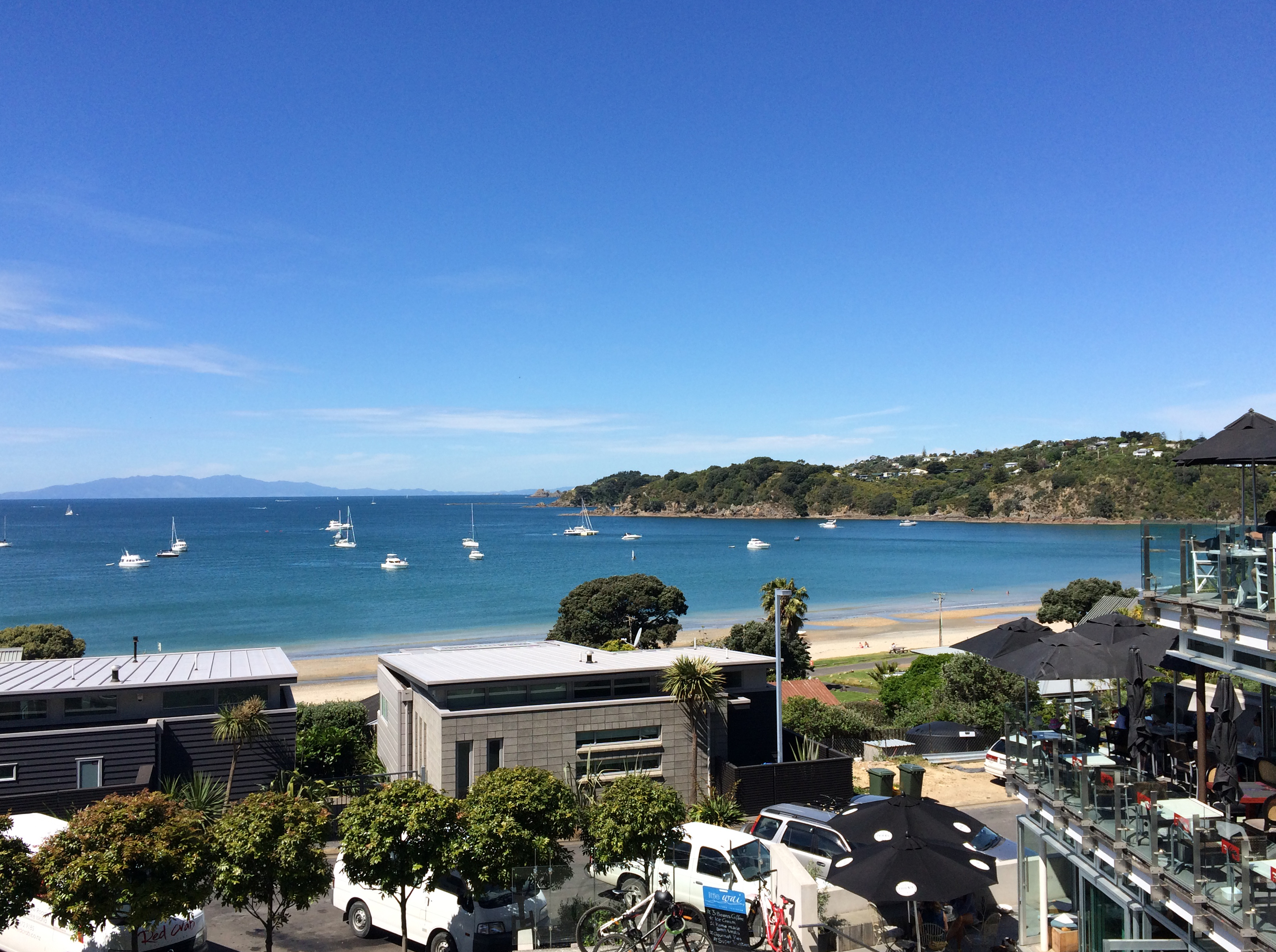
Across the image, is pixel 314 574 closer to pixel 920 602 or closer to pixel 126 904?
pixel 920 602

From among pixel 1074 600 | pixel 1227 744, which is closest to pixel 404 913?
pixel 1227 744

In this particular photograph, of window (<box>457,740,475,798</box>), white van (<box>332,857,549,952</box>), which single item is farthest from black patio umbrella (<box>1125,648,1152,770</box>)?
window (<box>457,740,475,798</box>)

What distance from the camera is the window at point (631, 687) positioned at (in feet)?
68.1

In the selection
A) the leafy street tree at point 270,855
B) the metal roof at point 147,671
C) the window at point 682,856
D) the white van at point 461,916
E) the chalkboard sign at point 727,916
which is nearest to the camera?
the leafy street tree at point 270,855

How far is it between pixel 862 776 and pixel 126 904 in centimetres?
1701

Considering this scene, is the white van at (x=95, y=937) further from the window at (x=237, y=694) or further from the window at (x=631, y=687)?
the window at (x=631, y=687)

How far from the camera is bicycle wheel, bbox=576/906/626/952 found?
38.6 ft

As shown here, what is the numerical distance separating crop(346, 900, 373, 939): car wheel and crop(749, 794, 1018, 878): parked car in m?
6.11

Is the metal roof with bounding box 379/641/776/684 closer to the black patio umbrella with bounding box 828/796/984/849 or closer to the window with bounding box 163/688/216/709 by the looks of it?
the window with bounding box 163/688/216/709

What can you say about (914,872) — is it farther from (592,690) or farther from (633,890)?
(592,690)

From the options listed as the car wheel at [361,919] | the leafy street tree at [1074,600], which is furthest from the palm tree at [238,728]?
the leafy street tree at [1074,600]

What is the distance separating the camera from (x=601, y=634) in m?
51.9

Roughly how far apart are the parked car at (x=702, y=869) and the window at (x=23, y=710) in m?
13.3

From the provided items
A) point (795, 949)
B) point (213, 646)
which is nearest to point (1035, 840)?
point (795, 949)
